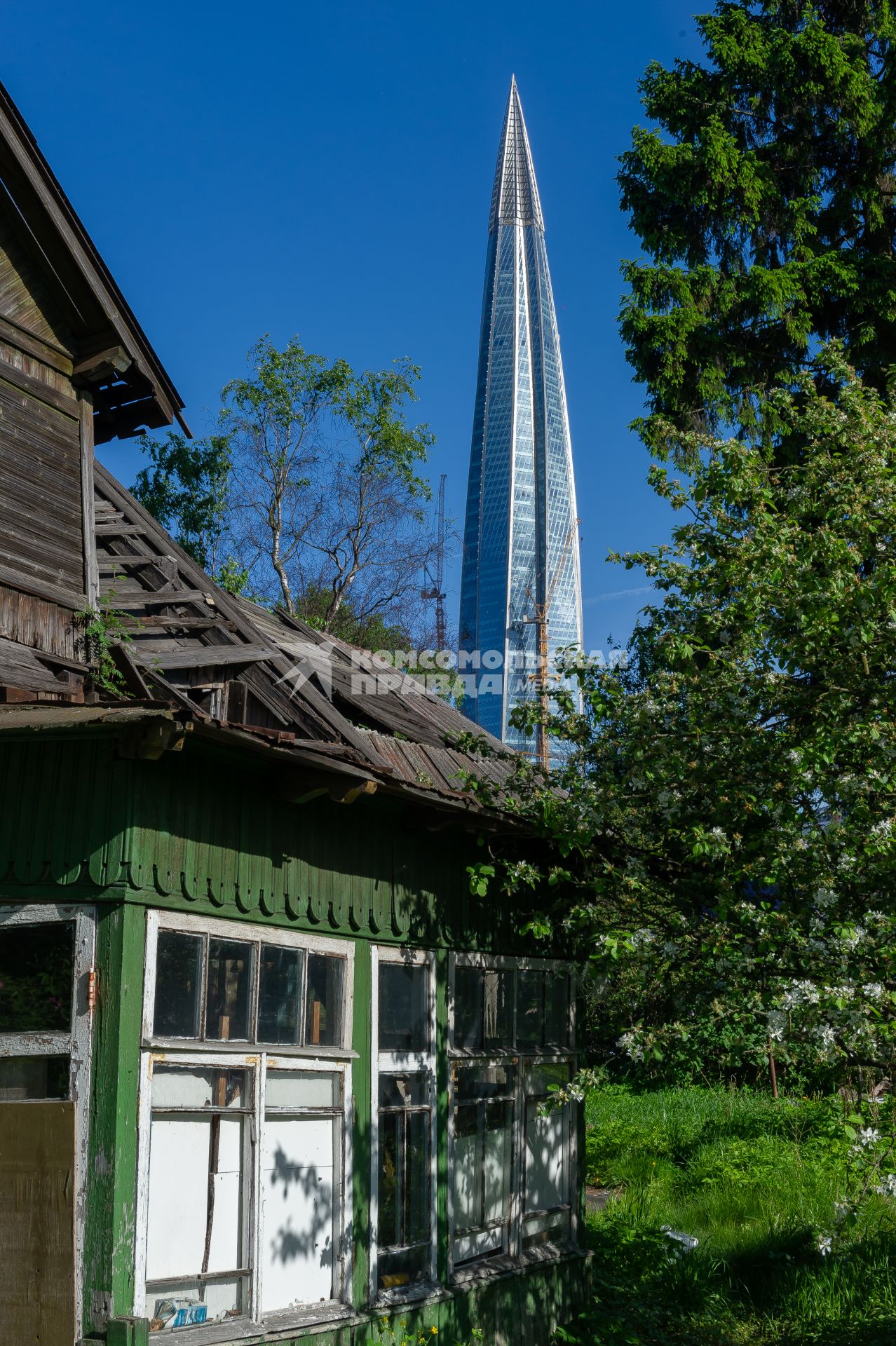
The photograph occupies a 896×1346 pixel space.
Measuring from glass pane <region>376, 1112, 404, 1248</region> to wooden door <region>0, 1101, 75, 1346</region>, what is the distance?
2407 millimetres

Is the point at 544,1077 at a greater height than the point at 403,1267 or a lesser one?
greater

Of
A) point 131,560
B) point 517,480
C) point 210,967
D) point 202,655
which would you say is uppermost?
point 517,480

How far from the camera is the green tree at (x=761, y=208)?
17234mm

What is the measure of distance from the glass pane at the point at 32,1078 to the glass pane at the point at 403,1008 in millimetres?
2379

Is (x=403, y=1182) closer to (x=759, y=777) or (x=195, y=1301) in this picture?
(x=195, y=1301)

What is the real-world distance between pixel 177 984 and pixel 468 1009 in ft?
9.93

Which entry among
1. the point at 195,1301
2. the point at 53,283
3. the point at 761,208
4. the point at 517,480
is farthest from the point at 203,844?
the point at 517,480

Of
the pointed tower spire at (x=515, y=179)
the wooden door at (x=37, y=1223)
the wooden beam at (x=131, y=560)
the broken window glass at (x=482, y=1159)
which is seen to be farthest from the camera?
the pointed tower spire at (x=515, y=179)

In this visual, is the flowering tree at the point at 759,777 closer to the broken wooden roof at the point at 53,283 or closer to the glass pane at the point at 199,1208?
the glass pane at the point at 199,1208

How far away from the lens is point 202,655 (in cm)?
947

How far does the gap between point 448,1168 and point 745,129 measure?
16312mm

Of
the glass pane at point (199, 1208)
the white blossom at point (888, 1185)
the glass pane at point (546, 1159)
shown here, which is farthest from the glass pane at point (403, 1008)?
the white blossom at point (888, 1185)

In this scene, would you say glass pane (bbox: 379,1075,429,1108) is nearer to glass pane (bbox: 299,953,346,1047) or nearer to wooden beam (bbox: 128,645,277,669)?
glass pane (bbox: 299,953,346,1047)

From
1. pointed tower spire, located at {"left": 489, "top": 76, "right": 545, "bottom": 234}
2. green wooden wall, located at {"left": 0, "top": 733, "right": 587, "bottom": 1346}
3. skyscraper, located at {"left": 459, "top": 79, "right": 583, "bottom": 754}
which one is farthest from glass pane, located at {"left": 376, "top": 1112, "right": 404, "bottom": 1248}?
pointed tower spire, located at {"left": 489, "top": 76, "right": 545, "bottom": 234}
